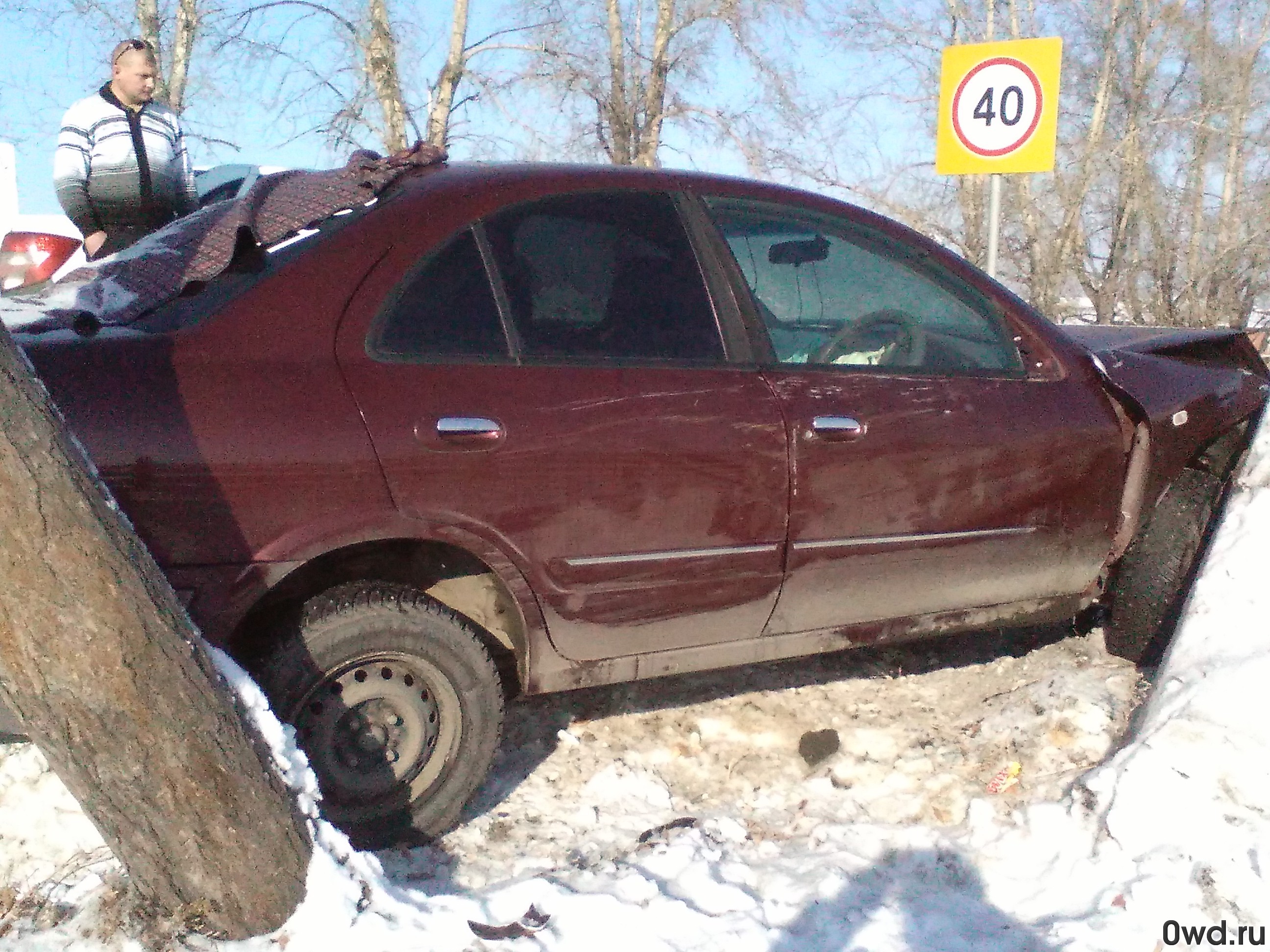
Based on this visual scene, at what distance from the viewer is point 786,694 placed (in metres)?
3.94

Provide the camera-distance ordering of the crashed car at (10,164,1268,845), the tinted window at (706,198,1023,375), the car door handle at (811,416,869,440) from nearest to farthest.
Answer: the crashed car at (10,164,1268,845) < the car door handle at (811,416,869,440) < the tinted window at (706,198,1023,375)

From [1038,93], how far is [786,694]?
159 inches

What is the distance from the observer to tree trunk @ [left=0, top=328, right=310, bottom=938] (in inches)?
76.1

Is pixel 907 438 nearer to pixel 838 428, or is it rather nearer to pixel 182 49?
pixel 838 428

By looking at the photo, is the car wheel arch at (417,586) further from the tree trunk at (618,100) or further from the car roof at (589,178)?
the tree trunk at (618,100)

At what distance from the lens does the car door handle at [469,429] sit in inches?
101

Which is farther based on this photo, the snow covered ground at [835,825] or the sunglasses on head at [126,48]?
the sunglasses on head at [126,48]

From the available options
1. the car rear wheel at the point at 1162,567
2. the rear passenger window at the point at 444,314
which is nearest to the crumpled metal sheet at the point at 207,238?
the rear passenger window at the point at 444,314

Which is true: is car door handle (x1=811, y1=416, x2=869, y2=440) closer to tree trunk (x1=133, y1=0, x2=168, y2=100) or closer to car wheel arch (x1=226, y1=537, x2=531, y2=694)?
car wheel arch (x1=226, y1=537, x2=531, y2=694)

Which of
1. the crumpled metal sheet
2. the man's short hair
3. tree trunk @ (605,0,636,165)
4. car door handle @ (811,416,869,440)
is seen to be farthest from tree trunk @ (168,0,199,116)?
car door handle @ (811,416,869,440)

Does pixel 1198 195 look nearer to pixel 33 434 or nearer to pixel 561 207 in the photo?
→ pixel 561 207

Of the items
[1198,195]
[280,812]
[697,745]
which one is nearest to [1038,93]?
[697,745]

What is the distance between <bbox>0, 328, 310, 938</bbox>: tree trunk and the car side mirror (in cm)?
199

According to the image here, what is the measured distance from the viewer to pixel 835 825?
10.2ft
